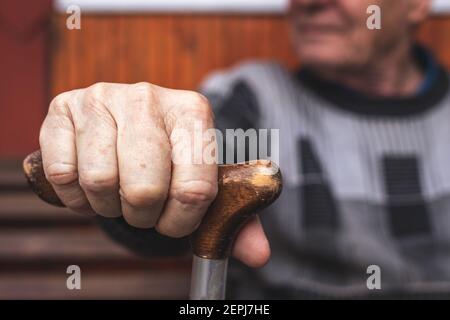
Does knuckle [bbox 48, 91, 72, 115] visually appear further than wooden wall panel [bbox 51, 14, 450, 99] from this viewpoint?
No

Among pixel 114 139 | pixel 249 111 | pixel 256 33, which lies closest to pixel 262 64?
pixel 249 111

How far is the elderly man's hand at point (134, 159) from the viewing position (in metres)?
0.45

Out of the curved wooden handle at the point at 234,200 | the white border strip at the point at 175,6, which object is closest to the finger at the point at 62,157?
the curved wooden handle at the point at 234,200

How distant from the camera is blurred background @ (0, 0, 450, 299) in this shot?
51.1 inches

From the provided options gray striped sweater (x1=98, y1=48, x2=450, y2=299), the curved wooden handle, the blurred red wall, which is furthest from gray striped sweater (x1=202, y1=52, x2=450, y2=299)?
the curved wooden handle

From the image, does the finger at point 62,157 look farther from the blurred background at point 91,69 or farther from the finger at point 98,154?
the blurred background at point 91,69

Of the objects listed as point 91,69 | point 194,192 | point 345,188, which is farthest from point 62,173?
point 91,69

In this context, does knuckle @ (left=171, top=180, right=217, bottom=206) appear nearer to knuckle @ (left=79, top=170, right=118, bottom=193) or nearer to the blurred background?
knuckle @ (left=79, top=170, right=118, bottom=193)

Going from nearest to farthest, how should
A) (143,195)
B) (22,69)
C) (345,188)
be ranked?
(143,195) → (345,188) → (22,69)

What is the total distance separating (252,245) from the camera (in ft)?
1.64

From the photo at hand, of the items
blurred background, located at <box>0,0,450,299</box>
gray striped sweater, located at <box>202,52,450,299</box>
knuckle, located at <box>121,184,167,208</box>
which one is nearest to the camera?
knuckle, located at <box>121,184,167,208</box>

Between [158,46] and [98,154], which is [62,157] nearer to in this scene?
[98,154]

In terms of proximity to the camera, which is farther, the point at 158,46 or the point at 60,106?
the point at 158,46

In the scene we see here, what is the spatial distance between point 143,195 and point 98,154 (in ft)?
0.18
